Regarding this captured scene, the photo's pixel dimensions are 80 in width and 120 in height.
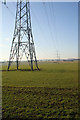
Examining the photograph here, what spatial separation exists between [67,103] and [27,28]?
768 inches

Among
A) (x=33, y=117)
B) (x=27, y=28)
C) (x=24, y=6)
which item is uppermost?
(x=24, y=6)

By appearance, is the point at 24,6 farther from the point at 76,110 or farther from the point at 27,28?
the point at 76,110

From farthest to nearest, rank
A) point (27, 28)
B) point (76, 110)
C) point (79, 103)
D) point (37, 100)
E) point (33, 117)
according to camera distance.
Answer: point (27, 28), point (37, 100), point (79, 103), point (76, 110), point (33, 117)

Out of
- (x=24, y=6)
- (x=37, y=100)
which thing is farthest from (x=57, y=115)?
(x=24, y=6)

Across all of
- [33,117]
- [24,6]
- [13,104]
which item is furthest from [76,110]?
[24,6]

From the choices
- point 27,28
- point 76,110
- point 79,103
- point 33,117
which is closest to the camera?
point 33,117

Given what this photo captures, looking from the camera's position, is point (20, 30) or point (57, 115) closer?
point (57, 115)

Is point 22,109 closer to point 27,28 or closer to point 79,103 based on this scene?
point 79,103

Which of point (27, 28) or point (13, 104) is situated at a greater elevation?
point (27, 28)

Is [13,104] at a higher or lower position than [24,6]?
lower

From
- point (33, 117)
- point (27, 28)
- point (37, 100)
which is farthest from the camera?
point (27, 28)

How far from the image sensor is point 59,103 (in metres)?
5.71

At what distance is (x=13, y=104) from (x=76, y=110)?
3124 mm

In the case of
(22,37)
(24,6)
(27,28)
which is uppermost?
(24,6)
